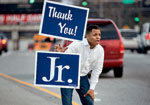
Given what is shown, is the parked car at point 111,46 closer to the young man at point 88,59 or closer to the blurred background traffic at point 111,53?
the blurred background traffic at point 111,53

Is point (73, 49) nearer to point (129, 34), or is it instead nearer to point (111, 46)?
point (111, 46)

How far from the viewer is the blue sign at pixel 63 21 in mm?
6523

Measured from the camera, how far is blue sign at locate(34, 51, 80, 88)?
6324 millimetres

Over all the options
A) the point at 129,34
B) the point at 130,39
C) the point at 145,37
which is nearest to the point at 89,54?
the point at 145,37

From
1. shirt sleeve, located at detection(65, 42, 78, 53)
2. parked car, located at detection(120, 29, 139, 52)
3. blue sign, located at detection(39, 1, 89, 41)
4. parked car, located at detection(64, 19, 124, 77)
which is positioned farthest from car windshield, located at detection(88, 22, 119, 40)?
parked car, located at detection(120, 29, 139, 52)

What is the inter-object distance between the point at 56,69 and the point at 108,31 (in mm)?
9684

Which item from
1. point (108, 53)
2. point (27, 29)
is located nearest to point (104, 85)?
point (108, 53)

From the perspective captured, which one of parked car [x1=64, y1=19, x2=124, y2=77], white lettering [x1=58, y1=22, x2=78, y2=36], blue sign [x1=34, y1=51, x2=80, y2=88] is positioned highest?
white lettering [x1=58, y1=22, x2=78, y2=36]

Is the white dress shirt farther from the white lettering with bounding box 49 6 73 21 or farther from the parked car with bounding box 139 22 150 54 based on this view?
the parked car with bounding box 139 22 150 54

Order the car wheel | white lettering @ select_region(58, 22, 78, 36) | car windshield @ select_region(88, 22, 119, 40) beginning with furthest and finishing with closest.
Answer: the car wheel
car windshield @ select_region(88, 22, 119, 40)
white lettering @ select_region(58, 22, 78, 36)

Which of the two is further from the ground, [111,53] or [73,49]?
[73,49]

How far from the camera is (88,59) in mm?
6461

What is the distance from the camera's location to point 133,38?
121 feet

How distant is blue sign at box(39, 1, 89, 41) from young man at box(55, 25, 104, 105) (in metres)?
0.17
